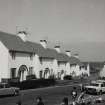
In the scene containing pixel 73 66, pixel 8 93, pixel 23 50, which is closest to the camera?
pixel 8 93

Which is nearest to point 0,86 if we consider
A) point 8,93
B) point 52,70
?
point 8,93

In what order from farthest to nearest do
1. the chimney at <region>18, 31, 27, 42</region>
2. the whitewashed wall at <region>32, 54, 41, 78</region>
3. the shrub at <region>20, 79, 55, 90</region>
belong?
the chimney at <region>18, 31, 27, 42</region>
the whitewashed wall at <region>32, 54, 41, 78</region>
the shrub at <region>20, 79, 55, 90</region>

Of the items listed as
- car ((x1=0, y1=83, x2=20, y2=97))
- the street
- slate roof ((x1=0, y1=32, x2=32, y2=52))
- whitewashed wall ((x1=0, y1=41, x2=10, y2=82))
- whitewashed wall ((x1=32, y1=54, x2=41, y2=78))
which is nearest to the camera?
the street

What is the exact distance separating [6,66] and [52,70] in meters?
23.0

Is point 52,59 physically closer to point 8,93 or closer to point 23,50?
point 23,50

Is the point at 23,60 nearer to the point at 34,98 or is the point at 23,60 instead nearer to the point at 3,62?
the point at 3,62

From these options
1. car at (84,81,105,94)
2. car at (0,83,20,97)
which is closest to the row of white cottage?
car at (0,83,20,97)

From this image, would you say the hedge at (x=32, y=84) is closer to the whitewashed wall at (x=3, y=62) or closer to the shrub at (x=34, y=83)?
the shrub at (x=34, y=83)

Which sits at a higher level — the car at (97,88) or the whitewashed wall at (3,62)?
the whitewashed wall at (3,62)

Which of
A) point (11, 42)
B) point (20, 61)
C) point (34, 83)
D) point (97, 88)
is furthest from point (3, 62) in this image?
point (97, 88)

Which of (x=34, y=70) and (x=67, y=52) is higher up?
(x=67, y=52)

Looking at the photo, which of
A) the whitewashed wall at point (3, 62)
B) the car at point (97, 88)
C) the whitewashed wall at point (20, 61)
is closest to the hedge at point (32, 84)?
the whitewashed wall at point (20, 61)

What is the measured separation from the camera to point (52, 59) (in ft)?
228

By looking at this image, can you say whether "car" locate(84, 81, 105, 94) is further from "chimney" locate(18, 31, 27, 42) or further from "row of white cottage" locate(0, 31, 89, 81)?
"chimney" locate(18, 31, 27, 42)
